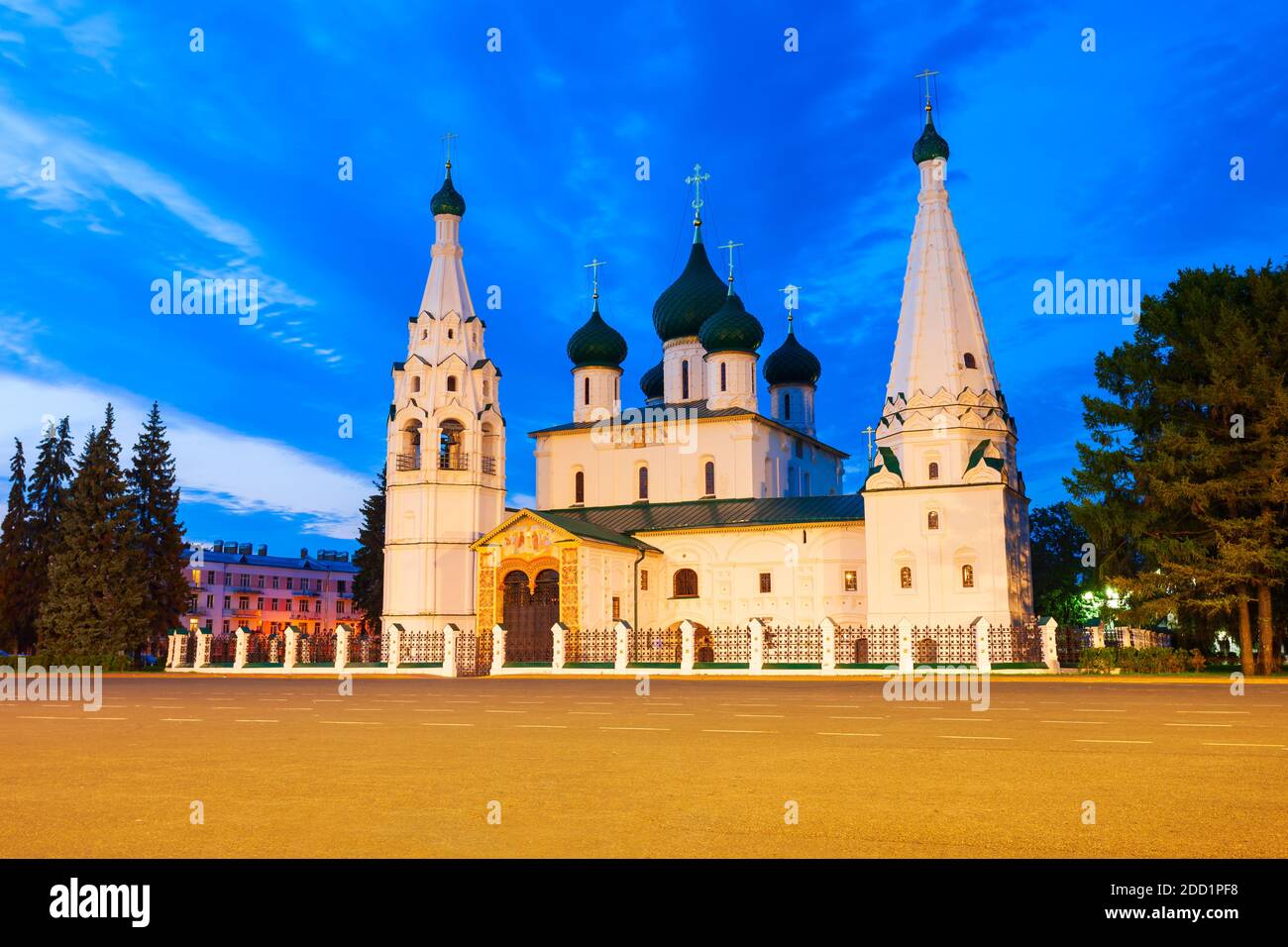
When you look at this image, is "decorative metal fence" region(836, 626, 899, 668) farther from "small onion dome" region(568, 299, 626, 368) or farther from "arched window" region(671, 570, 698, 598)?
"small onion dome" region(568, 299, 626, 368)

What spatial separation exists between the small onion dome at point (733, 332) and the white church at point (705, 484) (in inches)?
3.6

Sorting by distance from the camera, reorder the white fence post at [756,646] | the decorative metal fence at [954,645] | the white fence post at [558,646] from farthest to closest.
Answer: the white fence post at [558,646] → the decorative metal fence at [954,645] → the white fence post at [756,646]

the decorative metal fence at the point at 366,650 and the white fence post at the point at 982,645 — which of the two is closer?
the white fence post at the point at 982,645

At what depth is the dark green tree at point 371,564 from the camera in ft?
179

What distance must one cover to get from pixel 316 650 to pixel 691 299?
22180mm

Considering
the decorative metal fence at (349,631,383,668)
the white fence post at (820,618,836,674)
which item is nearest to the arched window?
the decorative metal fence at (349,631,383,668)

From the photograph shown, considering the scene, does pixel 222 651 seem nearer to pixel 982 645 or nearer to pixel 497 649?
pixel 497 649

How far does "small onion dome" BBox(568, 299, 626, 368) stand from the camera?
164ft

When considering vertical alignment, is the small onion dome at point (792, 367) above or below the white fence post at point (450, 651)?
above

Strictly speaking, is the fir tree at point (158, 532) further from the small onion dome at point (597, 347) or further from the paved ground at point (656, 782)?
the paved ground at point (656, 782)

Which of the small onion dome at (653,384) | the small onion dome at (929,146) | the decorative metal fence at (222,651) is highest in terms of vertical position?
the small onion dome at (929,146)

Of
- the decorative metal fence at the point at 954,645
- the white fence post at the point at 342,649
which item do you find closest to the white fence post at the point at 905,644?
the decorative metal fence at the point at 954,645
